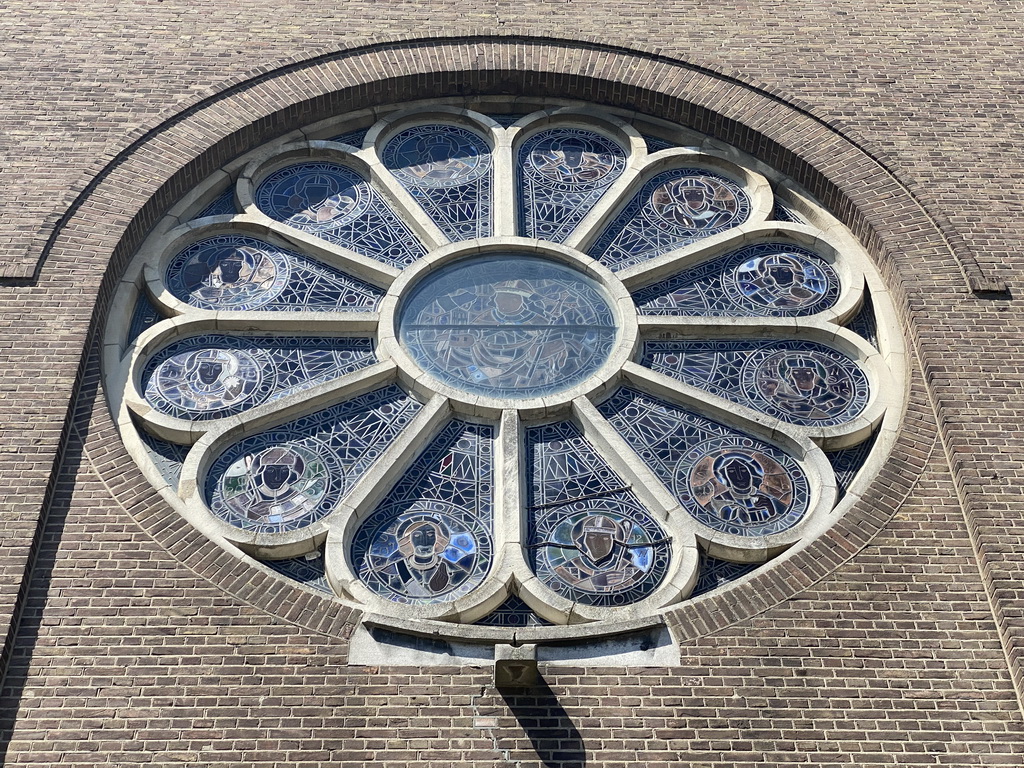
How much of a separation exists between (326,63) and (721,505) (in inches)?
207

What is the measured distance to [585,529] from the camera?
10266mm

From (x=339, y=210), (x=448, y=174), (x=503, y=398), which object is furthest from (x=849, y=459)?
(x=339, y=210)

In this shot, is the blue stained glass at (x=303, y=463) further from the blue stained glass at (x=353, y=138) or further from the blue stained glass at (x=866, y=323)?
the blue stained glass at (x=866, y=323)

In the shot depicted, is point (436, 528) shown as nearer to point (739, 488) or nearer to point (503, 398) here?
point (503, 398)

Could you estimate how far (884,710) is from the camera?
914 centimetres

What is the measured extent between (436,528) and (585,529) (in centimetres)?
99

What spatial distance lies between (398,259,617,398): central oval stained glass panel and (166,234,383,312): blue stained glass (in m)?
0.52

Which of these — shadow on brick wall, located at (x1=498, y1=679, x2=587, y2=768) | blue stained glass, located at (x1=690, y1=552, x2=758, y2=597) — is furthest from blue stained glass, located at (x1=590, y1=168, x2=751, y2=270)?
shadow on brick wall, located at (x1=498, y1=679, x2=587, y2=768)

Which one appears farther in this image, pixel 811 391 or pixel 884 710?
pixel 811 391

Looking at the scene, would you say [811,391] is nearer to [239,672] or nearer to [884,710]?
[884,710]

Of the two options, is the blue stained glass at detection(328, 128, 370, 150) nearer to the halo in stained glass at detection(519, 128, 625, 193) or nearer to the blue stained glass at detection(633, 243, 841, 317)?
the halo in stained glass at detection(519, 128, 625, 193)

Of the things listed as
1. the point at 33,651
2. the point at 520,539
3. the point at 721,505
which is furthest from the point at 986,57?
the point at 33,651

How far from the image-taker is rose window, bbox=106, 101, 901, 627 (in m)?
10.1

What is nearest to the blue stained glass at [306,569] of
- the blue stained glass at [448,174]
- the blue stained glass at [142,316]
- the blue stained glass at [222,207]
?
the blue stained glass at [142,316]
